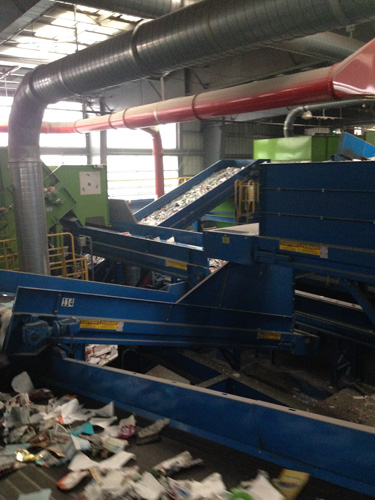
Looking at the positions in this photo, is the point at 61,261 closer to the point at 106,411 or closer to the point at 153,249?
the point at 153,249

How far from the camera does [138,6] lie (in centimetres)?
575

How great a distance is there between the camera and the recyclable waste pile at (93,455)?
6.88 ft

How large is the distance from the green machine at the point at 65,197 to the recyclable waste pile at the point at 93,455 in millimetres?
4400

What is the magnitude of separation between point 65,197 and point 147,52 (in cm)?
342

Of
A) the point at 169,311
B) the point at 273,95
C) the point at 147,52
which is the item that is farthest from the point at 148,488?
the point at 273,95

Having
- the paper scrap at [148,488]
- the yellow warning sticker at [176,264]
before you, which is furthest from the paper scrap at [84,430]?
the yellow warning sticker at [176,264]

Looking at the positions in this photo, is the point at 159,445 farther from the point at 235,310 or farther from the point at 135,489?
the point at 235,310

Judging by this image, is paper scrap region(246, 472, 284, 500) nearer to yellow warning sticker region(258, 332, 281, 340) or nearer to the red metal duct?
yellow warning sticker region(258, 332, 281, 340)

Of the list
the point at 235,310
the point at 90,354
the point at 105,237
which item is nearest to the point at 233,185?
the point at 105,237

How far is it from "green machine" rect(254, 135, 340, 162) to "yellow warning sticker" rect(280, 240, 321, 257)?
684 centimetres

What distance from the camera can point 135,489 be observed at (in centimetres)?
211

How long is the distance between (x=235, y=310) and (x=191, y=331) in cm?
77

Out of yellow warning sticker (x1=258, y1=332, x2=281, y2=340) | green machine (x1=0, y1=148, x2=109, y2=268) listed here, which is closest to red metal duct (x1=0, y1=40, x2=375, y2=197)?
green machine (x1=0, y1=148, x2=109, y2=268)

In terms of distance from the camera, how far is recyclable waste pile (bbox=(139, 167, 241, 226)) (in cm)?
999
